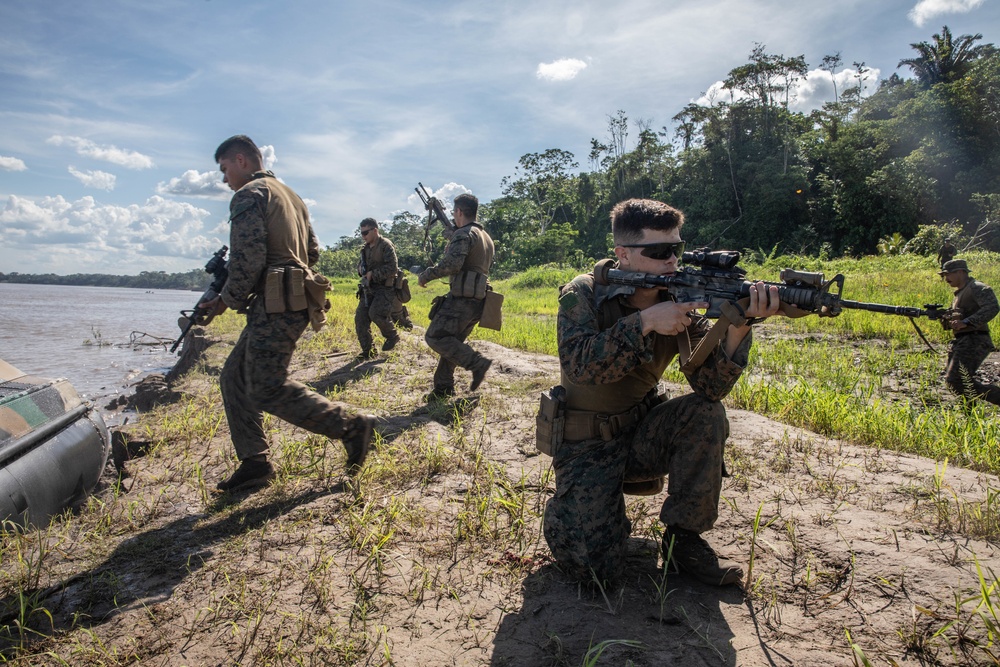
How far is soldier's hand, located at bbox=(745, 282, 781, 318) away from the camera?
7.10 ft

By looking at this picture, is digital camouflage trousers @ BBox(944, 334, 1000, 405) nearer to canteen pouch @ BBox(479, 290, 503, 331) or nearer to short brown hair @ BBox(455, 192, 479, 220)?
canteen pouch @ BBox(479, 290, 503, 331)

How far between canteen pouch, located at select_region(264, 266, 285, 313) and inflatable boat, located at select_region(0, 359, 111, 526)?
4.62 ft

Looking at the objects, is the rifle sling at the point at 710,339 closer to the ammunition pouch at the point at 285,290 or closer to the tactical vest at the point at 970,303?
the ammunition pouch at the point at 285,290

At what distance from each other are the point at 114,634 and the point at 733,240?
38.3 metres

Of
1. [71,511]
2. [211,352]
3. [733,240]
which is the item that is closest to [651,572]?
[71,511]

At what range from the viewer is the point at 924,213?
28953 mm

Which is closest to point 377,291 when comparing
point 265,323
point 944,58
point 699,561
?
point 265,323

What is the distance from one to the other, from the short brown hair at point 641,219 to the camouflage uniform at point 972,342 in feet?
16.3

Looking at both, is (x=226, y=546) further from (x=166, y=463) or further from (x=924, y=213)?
(x=924, y=213)

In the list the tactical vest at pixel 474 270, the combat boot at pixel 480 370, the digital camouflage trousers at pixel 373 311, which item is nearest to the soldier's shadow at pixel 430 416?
the combat boot at pixel 480 370

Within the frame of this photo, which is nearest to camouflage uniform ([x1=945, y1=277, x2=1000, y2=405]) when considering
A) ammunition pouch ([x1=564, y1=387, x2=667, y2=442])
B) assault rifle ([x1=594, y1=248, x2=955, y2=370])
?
assault rifle ([x1=594, y1=248, x2=955, y2=370])

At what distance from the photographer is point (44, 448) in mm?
3160

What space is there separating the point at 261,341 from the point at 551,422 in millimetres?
1929

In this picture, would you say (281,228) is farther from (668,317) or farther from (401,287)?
(401,287)
